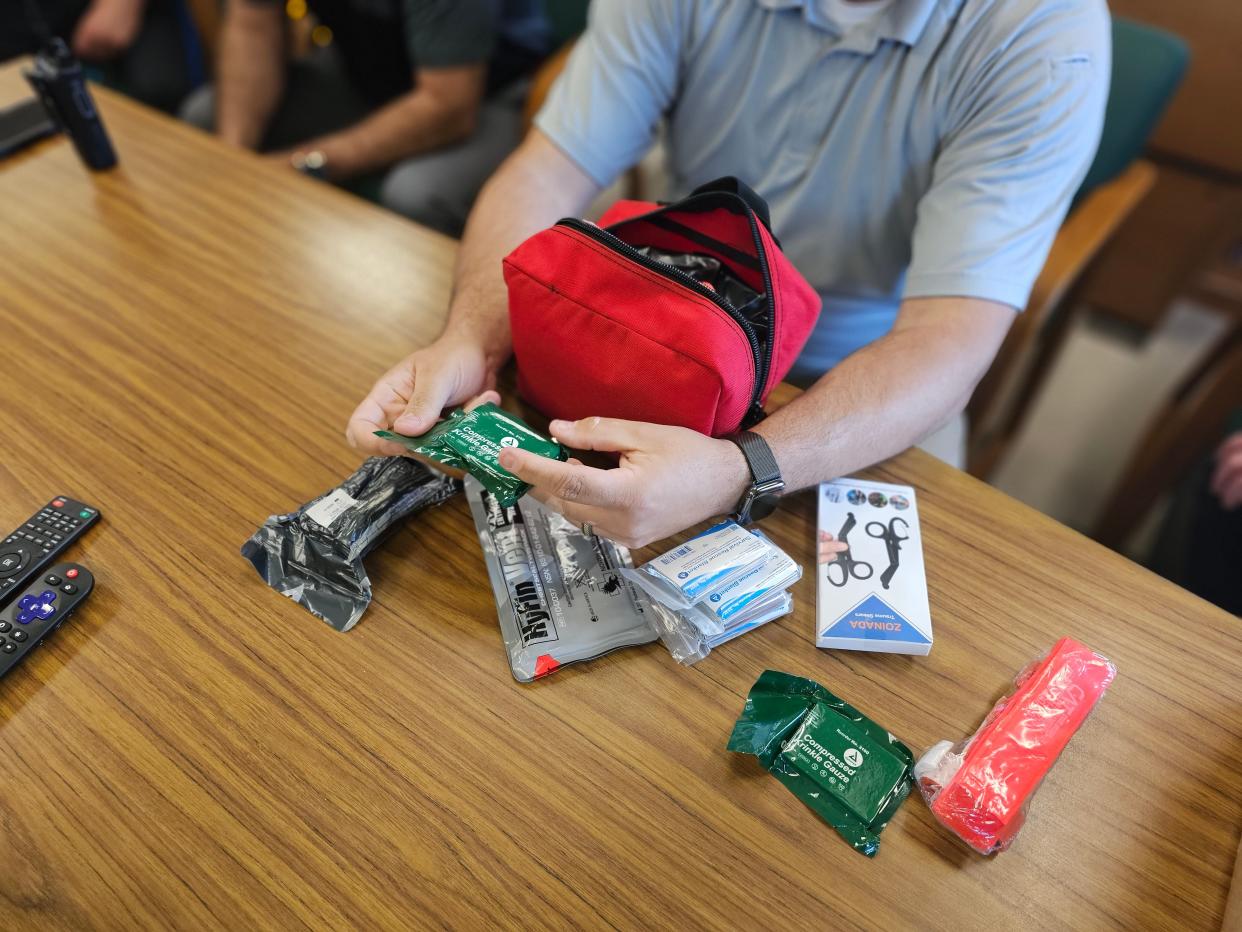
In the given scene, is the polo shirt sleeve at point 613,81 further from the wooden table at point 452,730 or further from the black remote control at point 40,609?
the black remote control at point 40,609

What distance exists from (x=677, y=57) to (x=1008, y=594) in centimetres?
88

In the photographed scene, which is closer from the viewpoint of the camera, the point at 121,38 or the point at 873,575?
the point at 873,575

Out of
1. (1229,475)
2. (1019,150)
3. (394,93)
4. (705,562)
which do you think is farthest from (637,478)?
(394,93)

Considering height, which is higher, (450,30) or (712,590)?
(450,30)

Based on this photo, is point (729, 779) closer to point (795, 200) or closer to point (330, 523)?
point (330, 523)

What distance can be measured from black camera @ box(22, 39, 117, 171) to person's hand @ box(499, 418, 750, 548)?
3.19 feet

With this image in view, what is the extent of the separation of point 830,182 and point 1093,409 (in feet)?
5.25

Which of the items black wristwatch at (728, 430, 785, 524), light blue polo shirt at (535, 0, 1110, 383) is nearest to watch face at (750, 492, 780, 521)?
black wristwatch at (728, 430, 785, 524)

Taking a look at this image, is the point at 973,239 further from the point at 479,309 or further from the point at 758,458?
Answer: the point at 479,309

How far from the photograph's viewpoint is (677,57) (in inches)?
43.6

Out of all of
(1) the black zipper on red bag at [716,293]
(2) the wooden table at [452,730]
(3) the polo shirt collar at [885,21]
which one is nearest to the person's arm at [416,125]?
(3) the polo shirt collar at [885,21]

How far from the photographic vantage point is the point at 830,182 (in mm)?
1090

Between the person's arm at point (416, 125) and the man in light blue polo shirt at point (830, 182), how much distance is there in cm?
68

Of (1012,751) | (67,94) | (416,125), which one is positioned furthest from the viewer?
(416,125)
